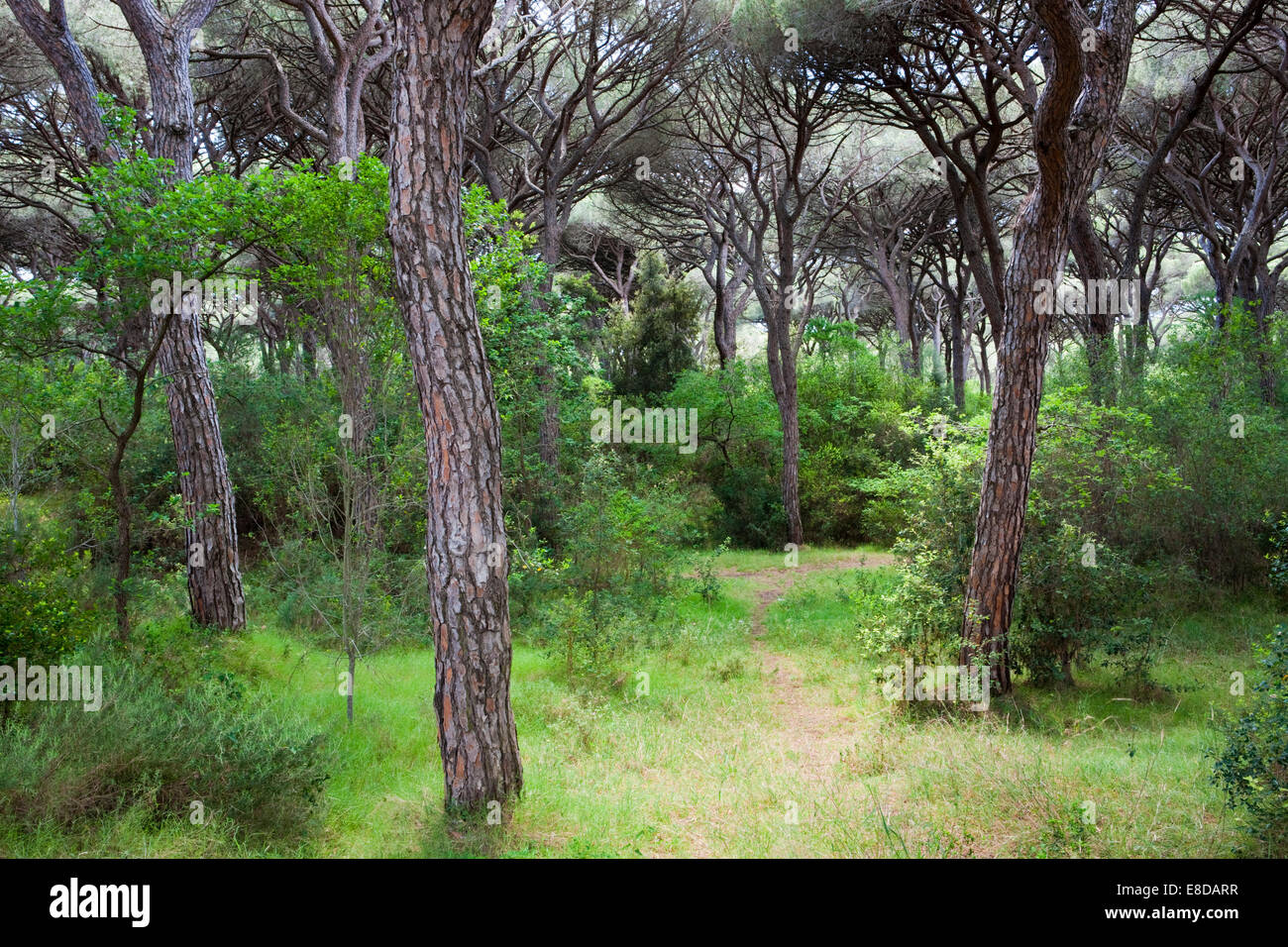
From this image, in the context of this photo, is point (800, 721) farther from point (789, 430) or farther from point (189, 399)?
point (789, 430)

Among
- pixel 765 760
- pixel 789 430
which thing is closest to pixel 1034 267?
pixel 765 760

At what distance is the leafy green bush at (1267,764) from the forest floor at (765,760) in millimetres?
157

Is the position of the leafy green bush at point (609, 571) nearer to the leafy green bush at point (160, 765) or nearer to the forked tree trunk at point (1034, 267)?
the leafy green bush at point (160, 765)

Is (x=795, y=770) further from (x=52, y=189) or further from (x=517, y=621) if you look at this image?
(x=52, y=189)

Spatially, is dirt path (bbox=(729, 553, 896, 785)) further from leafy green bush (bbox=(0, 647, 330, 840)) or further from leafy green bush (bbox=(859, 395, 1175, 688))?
leafy green bush (bbox=(0, 647, 330, 840))

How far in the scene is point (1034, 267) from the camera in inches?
244

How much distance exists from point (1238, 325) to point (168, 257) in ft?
42.3

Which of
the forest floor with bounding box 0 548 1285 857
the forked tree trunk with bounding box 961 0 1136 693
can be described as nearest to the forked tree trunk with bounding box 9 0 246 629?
the forest floor with bounding box 0 548 1285 857

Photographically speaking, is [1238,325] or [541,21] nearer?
[1238,325]

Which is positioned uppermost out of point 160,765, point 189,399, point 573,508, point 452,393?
point 189,399

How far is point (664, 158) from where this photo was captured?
16.8 metres

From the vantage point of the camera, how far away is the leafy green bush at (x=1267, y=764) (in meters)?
3.50

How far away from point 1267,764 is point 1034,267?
3.97 m
